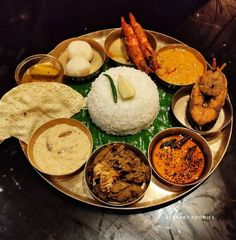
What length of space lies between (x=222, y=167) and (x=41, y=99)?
196 centimetres

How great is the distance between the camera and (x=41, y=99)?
358 centimetres

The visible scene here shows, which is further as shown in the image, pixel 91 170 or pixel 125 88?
pixel 125 88

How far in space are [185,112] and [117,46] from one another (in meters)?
1.21

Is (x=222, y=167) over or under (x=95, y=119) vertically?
over

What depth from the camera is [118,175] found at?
3.20 metres

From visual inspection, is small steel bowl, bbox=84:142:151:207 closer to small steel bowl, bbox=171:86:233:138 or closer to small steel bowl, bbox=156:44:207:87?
small steel bowl, bbox=171:86:233:138

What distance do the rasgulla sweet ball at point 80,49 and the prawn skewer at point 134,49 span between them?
18.0 inches

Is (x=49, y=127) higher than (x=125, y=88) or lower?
lower

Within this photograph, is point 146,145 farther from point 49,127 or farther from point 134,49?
point 134,49

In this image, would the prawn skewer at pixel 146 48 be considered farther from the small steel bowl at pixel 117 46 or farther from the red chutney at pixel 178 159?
the red chutney at pixel 178 159

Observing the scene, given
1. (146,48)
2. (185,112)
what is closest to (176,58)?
(146,48)

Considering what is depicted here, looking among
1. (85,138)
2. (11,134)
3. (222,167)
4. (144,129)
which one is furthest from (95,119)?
(222,167)

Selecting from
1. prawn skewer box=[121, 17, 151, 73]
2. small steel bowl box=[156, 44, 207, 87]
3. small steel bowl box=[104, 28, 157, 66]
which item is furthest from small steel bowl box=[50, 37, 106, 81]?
small steel bowl box=[156, 44, 207, 87]

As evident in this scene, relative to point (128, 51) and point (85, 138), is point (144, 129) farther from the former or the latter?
point (128, 51)
